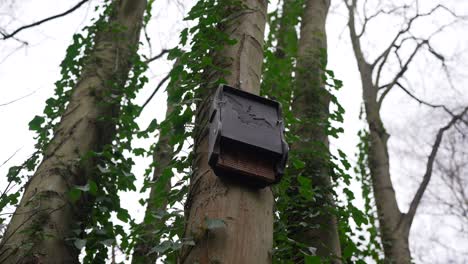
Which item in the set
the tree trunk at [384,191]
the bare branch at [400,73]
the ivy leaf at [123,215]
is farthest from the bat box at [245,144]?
the bare branch at [400,73]

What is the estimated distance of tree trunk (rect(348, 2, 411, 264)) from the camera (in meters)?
5.84

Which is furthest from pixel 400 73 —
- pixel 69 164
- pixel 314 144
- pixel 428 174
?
pixel 69 164

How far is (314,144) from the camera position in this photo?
3182 millimetres

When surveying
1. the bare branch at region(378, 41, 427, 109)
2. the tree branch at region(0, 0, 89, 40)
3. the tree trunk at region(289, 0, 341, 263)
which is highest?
the bare branch at region(378, 41, 427, 109)

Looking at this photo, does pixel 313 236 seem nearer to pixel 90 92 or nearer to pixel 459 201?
pixel 90 92

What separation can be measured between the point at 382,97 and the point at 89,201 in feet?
23.4

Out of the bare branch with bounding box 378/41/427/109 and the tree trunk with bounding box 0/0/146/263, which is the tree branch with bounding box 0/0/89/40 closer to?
the tree trunk with bounding box 0/0/146/263

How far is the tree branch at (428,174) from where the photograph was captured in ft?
20.4

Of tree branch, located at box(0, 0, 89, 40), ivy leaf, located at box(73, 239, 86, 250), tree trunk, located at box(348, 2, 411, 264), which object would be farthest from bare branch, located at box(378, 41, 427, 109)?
ivy leaf, located at box(73, 239, 86, 250)

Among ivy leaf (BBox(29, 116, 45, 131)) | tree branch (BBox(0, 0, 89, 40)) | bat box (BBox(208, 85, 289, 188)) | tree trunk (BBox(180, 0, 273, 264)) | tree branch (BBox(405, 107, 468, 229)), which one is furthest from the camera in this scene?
tree branch (BBox(405, 107, 468, 229))

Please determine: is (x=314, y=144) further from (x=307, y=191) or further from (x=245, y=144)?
(x=245, y=144)

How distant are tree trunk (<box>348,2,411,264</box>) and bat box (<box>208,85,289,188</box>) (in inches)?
180

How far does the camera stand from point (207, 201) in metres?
1.41

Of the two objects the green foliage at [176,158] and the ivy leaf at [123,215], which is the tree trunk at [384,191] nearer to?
the green foliage at [176,158]
